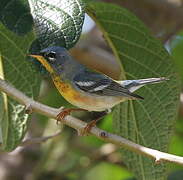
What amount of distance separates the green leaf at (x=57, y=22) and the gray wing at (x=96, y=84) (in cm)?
65

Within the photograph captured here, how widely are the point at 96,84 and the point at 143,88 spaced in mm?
240

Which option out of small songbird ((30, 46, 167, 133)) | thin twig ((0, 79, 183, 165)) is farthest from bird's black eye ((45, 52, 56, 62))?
thin twig ((0, 79, 183, 165))

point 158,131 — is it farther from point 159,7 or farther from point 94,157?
point 159,7

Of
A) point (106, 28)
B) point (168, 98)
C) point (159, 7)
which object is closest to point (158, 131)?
point (168, 98)

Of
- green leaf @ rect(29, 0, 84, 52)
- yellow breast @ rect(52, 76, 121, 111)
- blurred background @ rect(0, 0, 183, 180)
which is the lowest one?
blurred background @ rect(0, 0, 183, 180)

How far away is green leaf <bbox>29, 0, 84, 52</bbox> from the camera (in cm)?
197

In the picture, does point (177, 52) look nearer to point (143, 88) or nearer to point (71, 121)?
point (143, 88)

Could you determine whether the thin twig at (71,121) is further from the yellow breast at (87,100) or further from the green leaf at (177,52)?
the green leaf at (177,52)

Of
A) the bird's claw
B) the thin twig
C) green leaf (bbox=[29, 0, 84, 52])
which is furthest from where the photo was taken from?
the bird's claw

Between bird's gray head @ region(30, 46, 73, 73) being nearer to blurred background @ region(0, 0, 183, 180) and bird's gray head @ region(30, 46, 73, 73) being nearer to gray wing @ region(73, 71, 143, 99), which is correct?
gray wing @ region(73, 71, 143, 99)

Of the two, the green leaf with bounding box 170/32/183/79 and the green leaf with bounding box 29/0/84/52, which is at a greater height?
the green leaf with bounding box 29/0/84/52

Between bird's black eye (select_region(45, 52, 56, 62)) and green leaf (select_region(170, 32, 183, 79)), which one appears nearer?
bird's black eye (select_region(45, 52, 56, 62))

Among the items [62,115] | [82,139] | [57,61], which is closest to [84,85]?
[57,61]

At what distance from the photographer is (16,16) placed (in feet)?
6.57
